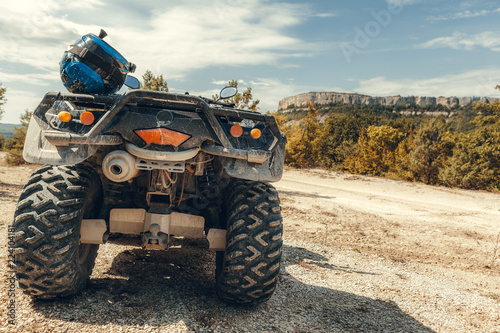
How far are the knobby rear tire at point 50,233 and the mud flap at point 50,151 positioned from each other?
25 centimetres

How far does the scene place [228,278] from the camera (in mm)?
2977

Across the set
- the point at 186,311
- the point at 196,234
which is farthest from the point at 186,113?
the point at 186,311

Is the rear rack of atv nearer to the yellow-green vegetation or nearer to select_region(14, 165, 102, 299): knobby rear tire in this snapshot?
select_region(14, 165, 102, 299): knobby rear tire

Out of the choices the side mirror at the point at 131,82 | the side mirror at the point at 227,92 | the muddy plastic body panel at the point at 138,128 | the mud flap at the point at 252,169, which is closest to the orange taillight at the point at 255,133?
the muddy plastic body panel at the point at 138,128

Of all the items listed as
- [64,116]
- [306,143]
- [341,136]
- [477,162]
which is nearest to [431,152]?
[477,162]

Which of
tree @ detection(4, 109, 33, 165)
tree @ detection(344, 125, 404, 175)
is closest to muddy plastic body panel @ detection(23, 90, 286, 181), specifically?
tree @ detection(4, 109, 33, 165)

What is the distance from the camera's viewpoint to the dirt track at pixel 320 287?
2.91 meters

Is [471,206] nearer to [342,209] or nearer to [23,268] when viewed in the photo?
[342,209]

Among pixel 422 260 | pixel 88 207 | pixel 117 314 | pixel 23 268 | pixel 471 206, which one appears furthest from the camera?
pixel 471 206

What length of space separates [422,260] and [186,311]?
4556mm

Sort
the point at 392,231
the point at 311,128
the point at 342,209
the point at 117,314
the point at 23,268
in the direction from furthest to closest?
the point at 311,128
the point at 342,209
the point at 392,231
the point at 117,314
the point at 23,268

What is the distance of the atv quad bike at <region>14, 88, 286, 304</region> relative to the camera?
265 centimetres

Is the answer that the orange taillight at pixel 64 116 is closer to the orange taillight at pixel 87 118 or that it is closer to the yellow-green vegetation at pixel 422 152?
the orange taillight at pixel 87 118

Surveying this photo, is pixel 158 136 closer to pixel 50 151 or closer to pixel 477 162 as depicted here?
pixel 50 151
